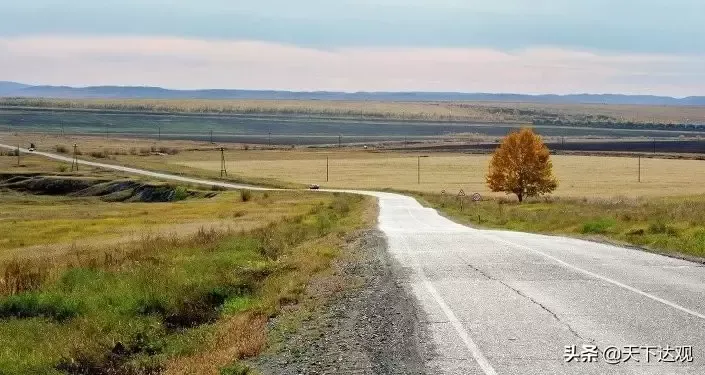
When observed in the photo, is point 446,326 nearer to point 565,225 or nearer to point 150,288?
point 150,288

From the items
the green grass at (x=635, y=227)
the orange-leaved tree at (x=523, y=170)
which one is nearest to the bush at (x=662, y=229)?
the green grass at (x=635, y=227)

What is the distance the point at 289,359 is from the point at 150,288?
8008 mm

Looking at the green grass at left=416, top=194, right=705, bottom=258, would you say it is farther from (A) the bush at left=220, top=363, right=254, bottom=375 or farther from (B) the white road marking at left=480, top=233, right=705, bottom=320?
(A) the bush at left=220, top=363, right=254, bottom=375

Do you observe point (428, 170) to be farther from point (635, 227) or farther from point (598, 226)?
point (635, 227)

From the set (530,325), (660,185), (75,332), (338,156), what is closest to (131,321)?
(75,332)

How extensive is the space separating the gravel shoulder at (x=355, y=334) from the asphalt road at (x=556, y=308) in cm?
29

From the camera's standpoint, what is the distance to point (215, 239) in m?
30.2

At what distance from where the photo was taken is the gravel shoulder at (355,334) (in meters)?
10.5

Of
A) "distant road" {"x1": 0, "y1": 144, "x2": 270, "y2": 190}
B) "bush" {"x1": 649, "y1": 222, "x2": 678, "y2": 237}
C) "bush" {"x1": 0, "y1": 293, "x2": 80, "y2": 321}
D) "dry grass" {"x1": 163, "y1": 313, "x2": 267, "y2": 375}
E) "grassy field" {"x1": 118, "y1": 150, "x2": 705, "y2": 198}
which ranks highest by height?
"dry grass" {"x1": 163, "y1": 313, "x2": 267, "y2": 375}

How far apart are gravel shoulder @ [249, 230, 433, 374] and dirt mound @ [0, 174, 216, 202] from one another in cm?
6655

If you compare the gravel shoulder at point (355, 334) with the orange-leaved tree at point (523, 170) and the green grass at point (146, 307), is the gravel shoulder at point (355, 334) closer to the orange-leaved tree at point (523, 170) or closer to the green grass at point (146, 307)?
the green grass at point (146, 307)

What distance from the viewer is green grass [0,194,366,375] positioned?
44.4 feet

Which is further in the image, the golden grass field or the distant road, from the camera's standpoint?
the golden grass field

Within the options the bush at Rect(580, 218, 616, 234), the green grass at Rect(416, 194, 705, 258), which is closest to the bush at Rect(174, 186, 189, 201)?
the green grass at Rect(416, 194, 705, 258)
